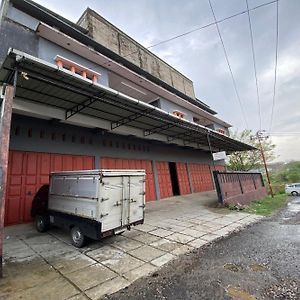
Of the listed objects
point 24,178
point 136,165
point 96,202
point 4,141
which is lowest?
point 96,202

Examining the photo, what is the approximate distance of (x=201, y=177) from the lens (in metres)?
21.1

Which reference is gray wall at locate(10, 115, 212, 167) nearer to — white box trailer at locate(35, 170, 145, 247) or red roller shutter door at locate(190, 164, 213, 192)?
white box trailer at locate(35, 170, 145, 247)

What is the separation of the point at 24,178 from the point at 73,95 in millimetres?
4435

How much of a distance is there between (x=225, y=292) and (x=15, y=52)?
7150 millimetres

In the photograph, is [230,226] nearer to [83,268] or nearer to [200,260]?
[200,260]

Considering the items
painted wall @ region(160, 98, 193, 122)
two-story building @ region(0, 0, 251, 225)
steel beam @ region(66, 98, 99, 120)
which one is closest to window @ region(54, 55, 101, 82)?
two-story building @ region(0, 0, 251, 225)

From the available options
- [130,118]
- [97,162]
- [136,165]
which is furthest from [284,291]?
[136,165]

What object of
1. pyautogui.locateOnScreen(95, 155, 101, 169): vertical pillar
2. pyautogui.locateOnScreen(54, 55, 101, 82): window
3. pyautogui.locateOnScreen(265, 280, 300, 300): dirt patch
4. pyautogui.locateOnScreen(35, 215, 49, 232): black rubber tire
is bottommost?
pyautogui.locateOnScreen(265, 280, 300, 300): dirt patch

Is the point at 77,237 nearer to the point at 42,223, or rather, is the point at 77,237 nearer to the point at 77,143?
the point at 42,223

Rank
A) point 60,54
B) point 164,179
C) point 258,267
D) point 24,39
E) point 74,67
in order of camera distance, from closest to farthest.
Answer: point 258,267 < point 24,39 < point 60,54 < point 74,67 < point 164,179

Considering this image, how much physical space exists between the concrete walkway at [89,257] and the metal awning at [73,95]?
4.79m

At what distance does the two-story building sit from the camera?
24.4 ft

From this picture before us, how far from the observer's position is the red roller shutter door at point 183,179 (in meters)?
17.8

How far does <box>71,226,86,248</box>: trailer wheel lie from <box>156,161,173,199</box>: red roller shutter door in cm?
1009
